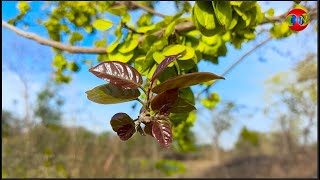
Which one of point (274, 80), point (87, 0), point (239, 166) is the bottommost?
point (239, 166)

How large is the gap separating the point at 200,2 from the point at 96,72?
192 millimetres

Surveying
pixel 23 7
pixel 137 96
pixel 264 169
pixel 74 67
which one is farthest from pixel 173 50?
pixel 264 169

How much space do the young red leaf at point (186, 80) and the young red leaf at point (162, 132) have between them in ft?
0.09

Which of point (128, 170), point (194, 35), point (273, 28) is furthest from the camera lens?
point (128, 170)

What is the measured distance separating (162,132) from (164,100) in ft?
0.09

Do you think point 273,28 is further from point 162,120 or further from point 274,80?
point 274,80

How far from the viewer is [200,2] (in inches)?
18.3

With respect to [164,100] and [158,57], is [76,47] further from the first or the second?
[164,100]

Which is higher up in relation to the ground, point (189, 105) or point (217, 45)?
point (217, 45)

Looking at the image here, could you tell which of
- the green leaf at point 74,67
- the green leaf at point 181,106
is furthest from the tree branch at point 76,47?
the green leaf at point 74,67

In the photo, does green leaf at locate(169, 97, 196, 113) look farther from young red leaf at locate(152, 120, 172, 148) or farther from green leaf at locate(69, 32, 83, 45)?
green leaf at locate(69, 32, 83, 45)

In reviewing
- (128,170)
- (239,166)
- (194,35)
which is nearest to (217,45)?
(194,35)

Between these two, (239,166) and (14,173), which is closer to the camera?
(14,173)

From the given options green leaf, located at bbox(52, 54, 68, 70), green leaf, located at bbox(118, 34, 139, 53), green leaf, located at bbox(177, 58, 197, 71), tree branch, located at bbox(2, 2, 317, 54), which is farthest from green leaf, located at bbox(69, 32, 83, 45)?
green leaf, located at bbox(177, 58, 197, 71)
